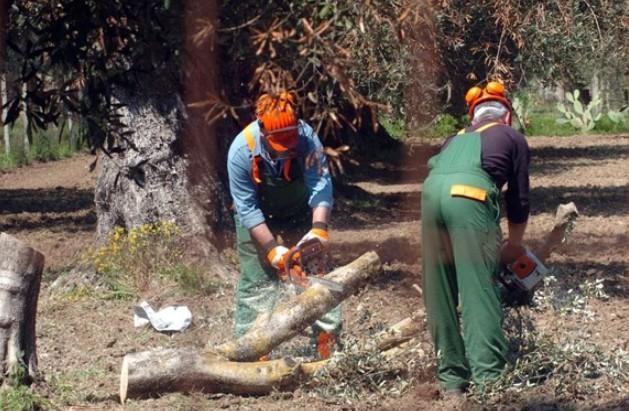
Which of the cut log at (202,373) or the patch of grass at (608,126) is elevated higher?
the cut log at (202,373)

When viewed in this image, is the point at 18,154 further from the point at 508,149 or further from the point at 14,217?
the point at 508,149

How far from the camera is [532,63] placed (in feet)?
42.6

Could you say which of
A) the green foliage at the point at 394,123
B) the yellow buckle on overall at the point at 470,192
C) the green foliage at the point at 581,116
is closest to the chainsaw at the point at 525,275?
the yellow buckle on overall at the point at 470,192

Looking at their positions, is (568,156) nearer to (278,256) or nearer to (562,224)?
(562,224)

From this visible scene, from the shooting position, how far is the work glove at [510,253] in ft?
21.3

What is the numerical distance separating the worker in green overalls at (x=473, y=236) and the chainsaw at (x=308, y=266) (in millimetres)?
674

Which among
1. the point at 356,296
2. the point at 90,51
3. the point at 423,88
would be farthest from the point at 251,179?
the point at 423,88

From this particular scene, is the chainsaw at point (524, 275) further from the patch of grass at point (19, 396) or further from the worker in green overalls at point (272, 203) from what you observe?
the patch of grass at point (19, 396)

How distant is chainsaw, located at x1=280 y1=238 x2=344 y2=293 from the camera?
687cm

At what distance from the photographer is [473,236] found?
6.15 meters

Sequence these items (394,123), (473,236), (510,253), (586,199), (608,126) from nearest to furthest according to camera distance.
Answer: (473,236), (510,253), (394,123), (586,199), (608,126)

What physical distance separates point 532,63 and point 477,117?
21.9ft

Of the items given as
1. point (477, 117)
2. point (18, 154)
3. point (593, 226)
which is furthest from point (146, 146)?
point (18, 154)

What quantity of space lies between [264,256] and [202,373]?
879mm
